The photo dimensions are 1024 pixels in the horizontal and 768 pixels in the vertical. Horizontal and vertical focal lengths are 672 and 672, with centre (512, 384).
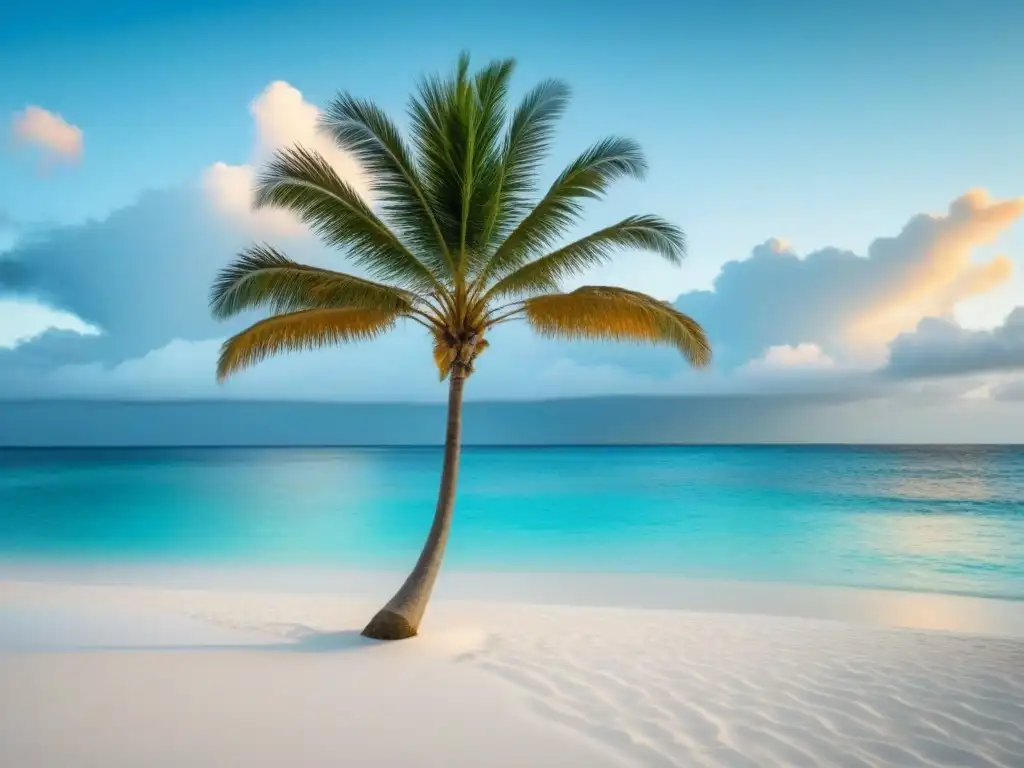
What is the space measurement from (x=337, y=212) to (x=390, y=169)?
79 centimetres

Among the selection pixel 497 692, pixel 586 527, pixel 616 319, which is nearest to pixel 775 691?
pixel 497 692

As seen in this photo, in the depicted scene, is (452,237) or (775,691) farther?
(452,237)

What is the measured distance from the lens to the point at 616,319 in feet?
25.9

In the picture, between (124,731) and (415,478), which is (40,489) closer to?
(415,478)

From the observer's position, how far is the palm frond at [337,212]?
24.1ft

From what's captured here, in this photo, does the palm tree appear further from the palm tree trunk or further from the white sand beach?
the white sand beach

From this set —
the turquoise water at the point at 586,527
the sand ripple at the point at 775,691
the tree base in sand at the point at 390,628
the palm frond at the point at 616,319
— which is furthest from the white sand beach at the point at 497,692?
the turquoise water at the point at 586,527

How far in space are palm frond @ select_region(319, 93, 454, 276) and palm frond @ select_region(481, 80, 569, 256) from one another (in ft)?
2.10

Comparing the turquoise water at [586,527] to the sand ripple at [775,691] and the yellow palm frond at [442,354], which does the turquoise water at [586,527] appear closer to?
the sand ripple at [775,691]

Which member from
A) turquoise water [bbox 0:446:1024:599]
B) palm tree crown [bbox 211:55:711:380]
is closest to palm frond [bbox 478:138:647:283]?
palm tree crown [bbox 211:55:711:380]

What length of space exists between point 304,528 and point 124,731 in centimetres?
2008

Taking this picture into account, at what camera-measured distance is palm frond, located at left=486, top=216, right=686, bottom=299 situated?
790 centimetres

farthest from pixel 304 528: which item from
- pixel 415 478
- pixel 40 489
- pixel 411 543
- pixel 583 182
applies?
pixel 415 478

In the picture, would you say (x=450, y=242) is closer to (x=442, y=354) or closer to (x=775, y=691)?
(x=442, y=354)
